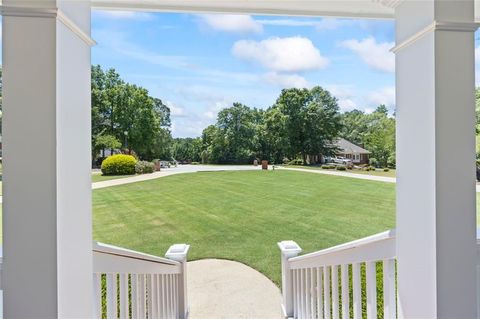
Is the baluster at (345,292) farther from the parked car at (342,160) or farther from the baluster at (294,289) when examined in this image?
the parked car at (342,160)

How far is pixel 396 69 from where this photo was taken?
0.96 metres

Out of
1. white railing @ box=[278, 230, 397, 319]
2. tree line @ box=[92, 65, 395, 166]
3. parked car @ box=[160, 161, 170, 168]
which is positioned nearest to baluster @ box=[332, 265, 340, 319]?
white railing @ box=[278, 230, 397, 319]

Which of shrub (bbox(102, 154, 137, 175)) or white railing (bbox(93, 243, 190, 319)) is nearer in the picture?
white railing (bbox(93, 243, 190, 319))

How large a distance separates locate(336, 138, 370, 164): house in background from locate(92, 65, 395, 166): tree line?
0.17m

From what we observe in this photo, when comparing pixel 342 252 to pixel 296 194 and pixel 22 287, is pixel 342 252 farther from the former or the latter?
pixel 296 194

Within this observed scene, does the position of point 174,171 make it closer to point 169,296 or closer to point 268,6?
point 169,296

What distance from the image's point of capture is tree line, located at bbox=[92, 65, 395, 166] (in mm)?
7551

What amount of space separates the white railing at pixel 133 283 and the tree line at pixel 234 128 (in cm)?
595

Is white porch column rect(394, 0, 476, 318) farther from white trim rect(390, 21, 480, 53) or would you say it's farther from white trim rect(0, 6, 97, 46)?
white trim rect(0, 6, 97, 46)

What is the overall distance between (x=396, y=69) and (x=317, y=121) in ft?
27.7

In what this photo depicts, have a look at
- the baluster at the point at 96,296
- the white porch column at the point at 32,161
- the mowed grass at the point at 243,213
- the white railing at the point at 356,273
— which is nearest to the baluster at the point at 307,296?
the white railing at the point at 356,273

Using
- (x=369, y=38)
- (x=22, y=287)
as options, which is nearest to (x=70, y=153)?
(x=22, y=287)

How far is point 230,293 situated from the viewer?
10.4 feet

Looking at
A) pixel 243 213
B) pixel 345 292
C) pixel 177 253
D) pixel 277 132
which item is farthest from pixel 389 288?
pixel 277 132
